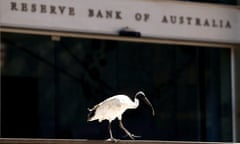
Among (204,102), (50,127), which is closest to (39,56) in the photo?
(50,127)

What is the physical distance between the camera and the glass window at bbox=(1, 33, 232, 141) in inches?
803

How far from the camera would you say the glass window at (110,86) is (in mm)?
20406

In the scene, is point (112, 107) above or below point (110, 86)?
below

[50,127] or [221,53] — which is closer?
[50,127]

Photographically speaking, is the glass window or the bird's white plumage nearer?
the bird's white plumage

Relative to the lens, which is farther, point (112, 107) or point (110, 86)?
point (110, 86)

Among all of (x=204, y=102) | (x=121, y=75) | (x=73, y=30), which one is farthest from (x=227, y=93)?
(x=73, y=30)

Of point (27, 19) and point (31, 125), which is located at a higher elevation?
point (27, 19)

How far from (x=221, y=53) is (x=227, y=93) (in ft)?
3.57

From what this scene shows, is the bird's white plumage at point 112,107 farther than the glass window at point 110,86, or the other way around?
the glass window at point 110,86

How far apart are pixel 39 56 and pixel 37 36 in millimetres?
482

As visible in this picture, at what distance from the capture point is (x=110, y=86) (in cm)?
2133

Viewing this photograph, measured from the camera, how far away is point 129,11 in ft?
69.3

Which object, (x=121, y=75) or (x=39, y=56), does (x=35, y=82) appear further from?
(x=121, y=75)
